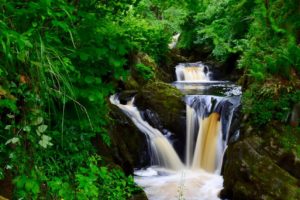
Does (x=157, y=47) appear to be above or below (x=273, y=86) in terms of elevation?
above

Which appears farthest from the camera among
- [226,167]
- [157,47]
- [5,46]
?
[157,47]

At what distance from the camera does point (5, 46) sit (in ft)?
7.62

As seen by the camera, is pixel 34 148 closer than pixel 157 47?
Yes

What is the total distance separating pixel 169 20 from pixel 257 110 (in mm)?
13413

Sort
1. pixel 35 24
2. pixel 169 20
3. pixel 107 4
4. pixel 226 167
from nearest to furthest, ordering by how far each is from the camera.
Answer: pixel 35 24, pixel 107 4, pixel 226 167, pixel 169 20

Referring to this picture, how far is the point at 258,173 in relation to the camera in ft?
21.7

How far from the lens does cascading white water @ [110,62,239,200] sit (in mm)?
8016

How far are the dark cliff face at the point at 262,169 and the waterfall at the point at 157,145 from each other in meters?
1.93

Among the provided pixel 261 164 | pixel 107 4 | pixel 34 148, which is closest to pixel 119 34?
pixel 107 4

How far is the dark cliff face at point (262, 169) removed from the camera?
6316mm

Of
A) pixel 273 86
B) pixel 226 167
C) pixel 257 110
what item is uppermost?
pixel 273 86

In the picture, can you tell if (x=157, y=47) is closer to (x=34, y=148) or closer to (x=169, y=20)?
(x=169, y=20)

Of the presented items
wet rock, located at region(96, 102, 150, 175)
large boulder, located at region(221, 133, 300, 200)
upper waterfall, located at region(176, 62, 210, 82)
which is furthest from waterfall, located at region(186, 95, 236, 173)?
upper waterfall, located at region(176, 62, 210, 82)

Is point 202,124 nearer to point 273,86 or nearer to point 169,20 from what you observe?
point 273,86
